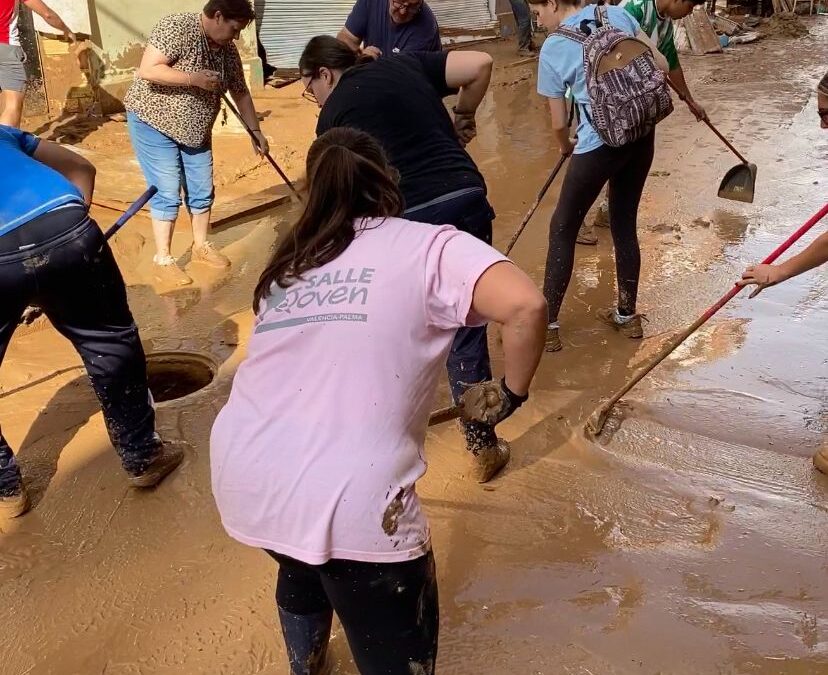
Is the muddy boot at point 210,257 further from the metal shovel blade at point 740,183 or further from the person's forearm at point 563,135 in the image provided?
the metal shovel blade at point 740,183

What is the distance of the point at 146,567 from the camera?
278 cm

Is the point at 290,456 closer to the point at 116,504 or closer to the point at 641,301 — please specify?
the point at 116,504

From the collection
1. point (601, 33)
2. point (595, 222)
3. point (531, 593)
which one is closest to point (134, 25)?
point (595, 222)

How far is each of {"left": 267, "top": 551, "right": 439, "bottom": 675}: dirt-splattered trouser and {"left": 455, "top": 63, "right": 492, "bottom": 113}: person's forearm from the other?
196cm

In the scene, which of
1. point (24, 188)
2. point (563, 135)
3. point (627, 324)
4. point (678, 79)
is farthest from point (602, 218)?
point (24, 188)

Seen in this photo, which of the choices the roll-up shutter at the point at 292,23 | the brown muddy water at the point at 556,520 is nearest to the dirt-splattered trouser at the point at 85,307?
the brown muddy water at the point at 556,520

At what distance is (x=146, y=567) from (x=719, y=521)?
205 centimetres

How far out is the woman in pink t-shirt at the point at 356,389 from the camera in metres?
1.58

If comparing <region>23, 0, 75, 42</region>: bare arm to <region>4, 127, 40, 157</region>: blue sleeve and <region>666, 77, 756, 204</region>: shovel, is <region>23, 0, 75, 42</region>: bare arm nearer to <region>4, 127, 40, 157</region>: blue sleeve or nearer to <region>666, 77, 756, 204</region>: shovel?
<region>4, 127, 40, 157</region>: blue sleeve

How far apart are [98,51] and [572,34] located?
6301mm

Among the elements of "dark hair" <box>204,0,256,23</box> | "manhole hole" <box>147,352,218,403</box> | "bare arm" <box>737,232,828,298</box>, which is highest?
"dark hair" <box>204,0,256,23</box>

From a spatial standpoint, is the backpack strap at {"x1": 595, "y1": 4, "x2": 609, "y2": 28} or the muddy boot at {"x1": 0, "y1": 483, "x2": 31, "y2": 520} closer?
the muddy boot at {"x1": 0, "y1": 483, "x2": 31, "y2": 520}

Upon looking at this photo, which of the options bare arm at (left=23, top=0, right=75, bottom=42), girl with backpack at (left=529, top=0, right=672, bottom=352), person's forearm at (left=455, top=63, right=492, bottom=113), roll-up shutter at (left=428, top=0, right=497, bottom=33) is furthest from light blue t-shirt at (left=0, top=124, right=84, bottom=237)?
roll-up shutter at (left=428, top=0, right=497, bottom=33)

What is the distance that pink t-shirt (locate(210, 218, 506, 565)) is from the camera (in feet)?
5.16
